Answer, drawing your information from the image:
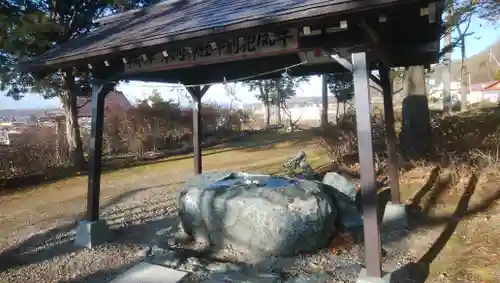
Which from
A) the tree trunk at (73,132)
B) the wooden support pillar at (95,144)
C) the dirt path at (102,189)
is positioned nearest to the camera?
the wooden support pillar at (95,144)

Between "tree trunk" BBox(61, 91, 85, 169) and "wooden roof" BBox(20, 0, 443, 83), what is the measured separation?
559 centimetres

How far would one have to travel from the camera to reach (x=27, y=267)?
444 cm

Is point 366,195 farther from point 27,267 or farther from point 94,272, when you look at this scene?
point 27,267

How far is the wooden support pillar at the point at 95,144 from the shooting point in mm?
5105

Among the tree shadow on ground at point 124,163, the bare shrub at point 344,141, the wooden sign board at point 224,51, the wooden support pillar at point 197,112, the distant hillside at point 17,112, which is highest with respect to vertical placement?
the distant hillside at point 17,112

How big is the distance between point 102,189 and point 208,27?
674 centimetres

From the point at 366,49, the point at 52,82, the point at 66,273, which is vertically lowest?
the point at 66,273

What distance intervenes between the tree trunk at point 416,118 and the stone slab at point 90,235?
673cm

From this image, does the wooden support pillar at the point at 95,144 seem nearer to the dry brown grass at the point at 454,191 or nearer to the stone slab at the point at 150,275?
the stone slab at the point at 150,275

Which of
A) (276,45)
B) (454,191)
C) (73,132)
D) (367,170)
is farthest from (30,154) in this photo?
(454,191)

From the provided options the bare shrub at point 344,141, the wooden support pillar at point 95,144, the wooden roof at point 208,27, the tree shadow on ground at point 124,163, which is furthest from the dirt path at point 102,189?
the wooden roof at point 208,27

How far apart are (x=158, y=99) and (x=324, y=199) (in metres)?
14.0

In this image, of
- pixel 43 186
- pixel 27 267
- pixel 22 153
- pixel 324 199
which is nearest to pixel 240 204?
pixel 324 199

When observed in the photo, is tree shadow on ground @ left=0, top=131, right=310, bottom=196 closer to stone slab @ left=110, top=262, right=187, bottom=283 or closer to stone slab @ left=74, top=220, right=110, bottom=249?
stone slab @ left=74, top=220, right=110, bottom=249
